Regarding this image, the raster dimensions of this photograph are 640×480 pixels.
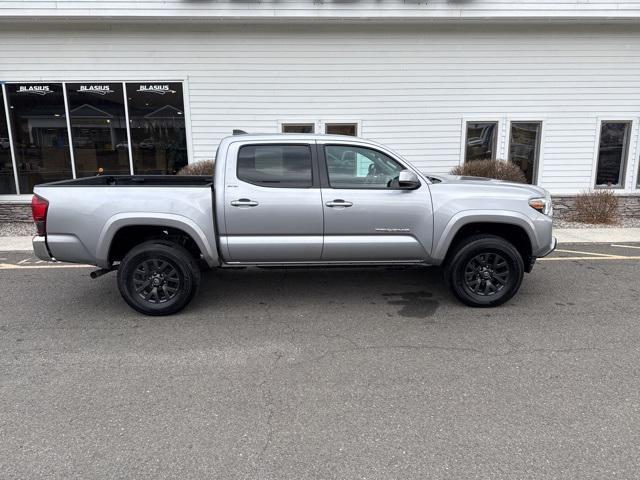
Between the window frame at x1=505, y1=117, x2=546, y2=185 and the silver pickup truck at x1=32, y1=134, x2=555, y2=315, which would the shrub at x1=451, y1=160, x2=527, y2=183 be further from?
the silver pickup truck at x1=32, y1=134, x2=555, y2=315

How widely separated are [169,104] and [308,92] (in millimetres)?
3192

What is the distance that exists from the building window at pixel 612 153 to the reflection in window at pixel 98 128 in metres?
11.5

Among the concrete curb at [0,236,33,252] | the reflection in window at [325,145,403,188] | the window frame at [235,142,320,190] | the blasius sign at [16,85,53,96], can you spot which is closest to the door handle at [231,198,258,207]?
the window frame at [235,142,320,190]

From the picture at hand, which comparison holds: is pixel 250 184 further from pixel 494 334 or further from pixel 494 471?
pixel 494 471

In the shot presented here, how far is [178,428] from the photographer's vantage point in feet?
10.2

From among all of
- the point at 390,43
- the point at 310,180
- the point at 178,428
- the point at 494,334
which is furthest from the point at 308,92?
the point at 178,428

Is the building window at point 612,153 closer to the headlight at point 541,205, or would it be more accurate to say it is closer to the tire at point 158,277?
the headlight at point 541,205

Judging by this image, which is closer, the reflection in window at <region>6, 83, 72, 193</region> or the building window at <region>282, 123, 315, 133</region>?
the reflection in window at <region>6, 83, 72, 193</region>

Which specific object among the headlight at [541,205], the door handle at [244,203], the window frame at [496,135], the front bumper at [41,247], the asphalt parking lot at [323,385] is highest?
the window frame at [496,135]

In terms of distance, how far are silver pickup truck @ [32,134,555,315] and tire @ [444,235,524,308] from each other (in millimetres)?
12

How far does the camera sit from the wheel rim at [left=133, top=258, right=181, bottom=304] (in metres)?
5.04

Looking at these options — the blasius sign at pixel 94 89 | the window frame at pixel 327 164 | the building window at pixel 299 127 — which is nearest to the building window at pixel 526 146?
the building window at pixel 299 127

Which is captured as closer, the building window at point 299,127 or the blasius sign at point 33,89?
the blasius sign at point 33,89

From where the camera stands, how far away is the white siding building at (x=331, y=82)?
410 inches
